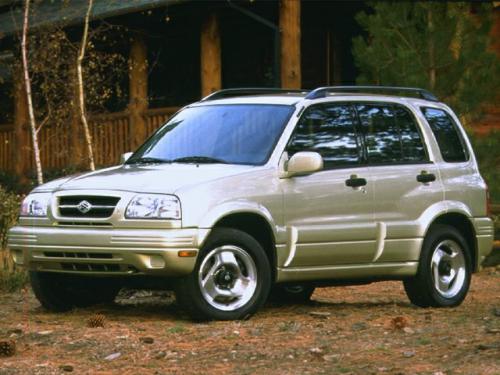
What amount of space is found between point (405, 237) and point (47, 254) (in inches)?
114

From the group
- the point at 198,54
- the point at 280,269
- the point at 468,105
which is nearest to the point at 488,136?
the point at 468,105

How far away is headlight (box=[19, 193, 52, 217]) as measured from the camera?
1044 cm

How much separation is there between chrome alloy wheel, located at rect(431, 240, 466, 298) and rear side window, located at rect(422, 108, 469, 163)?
28.7 inches

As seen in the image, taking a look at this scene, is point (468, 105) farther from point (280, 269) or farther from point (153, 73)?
point (153, 73)

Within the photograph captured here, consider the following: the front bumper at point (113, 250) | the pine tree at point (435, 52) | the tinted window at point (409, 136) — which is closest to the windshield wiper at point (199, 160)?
the front bumper at point (113, 250)

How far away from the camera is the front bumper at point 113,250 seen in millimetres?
9766

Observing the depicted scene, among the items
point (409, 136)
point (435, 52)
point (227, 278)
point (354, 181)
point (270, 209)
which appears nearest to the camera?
point (227, 278)

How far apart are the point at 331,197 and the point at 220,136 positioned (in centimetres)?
95

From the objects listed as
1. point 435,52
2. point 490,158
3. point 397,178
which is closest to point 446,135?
point 397,178

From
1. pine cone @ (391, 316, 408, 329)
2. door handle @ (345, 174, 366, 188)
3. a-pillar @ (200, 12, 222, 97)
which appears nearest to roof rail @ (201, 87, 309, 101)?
door handle @ (345, 174, 366, 188)

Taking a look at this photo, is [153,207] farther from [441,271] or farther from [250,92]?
[441,271]

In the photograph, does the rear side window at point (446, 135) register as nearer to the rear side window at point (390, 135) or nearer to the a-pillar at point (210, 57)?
the rear side window at point (390, 135)

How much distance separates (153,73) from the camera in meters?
27.7

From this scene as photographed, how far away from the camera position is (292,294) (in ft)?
40.5
